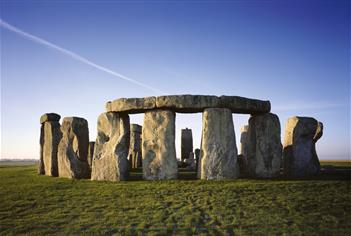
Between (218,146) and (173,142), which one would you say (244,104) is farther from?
(173,142)

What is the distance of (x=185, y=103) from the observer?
34.0 ft

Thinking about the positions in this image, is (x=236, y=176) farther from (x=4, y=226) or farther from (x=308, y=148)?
(x=4, y=226)

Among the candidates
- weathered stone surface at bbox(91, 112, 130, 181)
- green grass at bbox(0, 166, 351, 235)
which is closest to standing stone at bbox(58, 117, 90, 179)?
weathered stone surface at bbox(91, 112, 130, 181)

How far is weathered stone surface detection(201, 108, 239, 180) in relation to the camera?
1016 centimetres

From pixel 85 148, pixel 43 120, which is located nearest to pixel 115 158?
pixel 85 148

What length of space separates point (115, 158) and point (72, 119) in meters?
2.58

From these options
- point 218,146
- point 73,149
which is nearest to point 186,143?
point 73,149

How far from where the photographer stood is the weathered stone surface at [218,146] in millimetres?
10164

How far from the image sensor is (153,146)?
10.5m

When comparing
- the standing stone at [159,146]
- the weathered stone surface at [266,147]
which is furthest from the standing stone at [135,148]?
the weathered stone surface at [266,147]

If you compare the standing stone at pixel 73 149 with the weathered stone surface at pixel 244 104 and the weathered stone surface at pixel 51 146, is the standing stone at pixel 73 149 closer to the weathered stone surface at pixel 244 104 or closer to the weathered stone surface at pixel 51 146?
the weathered stone surface at pixel 51 146

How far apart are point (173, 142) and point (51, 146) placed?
5.40 metres

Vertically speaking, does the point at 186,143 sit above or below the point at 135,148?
above

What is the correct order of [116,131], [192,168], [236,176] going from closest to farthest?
1. [236,176]
2. [116,131]
3. [192,168]
